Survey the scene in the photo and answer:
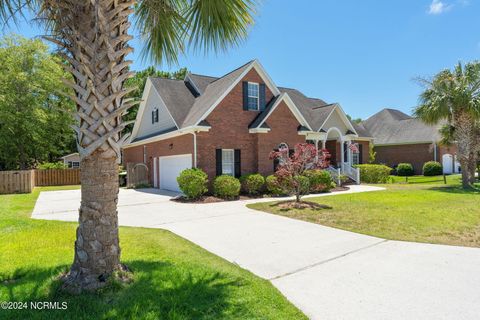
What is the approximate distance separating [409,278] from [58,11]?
6.52m

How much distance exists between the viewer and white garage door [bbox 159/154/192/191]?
17594 millimetres

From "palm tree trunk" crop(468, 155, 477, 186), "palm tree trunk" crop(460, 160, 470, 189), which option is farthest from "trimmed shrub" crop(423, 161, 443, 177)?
"palm tree trunk" crop(460, 160, 470, 189)

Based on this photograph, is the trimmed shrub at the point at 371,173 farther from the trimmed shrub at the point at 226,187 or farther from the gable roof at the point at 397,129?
the trimmed shrub at the point at 226,187

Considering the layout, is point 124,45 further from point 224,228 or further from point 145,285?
point 224,228

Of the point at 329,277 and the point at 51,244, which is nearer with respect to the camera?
the point at 329,277

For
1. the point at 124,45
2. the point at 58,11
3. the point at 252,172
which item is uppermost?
the point at 58,11

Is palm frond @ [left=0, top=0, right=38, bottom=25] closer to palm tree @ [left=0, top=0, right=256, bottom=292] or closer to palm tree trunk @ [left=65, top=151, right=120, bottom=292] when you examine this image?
palm tree @ [left=0, top=0, right=256, bottom=292]

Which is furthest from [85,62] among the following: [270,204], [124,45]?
[270,204]

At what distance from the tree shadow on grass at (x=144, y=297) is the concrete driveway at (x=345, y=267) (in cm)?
99

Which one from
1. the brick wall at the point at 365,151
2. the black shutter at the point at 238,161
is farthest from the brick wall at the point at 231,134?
the brick wall at the point at 365,151

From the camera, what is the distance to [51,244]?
22.5ft

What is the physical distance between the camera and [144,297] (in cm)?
397

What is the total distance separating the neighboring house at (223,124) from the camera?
16.9 metres

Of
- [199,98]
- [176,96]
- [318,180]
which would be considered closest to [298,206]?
A: [318,180]
